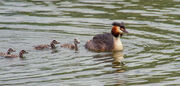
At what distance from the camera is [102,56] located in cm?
1656

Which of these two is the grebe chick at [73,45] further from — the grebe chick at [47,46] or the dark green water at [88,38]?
the grebe chick at [47,46]

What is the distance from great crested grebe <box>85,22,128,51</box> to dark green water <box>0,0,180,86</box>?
0.33 metres

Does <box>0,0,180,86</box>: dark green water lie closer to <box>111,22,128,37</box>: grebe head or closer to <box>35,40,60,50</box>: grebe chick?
<box>35,40,60,50</box>: grebe chick

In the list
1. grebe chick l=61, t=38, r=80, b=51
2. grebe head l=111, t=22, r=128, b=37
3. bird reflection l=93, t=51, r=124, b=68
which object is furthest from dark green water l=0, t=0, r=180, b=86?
grebe head l=111, t=22, r=128, b=37

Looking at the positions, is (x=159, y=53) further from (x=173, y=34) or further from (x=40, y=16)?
(x=40, y=16)

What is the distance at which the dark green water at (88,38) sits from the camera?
13.6m

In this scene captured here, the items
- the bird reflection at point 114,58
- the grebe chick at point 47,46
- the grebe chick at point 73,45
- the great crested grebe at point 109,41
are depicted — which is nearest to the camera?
the bird reflection at point 114,58

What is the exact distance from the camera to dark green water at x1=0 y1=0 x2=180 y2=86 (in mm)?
13562

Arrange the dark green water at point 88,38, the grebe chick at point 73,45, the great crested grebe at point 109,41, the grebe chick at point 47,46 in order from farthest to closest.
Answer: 1. the great crested grebe at point 109,41
2. the grebe chick at point 73,45
3. the grebe chick at point 47,46
4. the dark green water at point 88,38

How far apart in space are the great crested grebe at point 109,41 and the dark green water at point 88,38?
329 mm

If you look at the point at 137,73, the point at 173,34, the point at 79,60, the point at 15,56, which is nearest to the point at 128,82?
the point at 137,73

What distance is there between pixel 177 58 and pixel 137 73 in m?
2.09

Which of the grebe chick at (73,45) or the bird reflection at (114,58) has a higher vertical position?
the grebe chick at (73,45)

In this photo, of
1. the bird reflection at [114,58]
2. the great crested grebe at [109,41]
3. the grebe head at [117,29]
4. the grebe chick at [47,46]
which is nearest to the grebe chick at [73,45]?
the grebe chick at [47,46]
